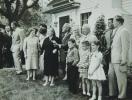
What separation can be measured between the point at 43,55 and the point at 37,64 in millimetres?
792

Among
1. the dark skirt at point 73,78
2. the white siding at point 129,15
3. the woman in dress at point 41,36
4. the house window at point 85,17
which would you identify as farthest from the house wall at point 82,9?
the dark skirt at point 73,78

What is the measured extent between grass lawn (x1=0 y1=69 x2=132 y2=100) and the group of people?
1.09ft

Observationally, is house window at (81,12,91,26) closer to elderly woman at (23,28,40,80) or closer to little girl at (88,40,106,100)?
elderly woman at (23,28,40,80)

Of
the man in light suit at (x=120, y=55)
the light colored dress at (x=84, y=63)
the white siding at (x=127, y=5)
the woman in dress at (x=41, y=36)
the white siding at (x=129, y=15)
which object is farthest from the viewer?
the white siding at (x=127, y=5)

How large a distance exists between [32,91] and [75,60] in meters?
1.90

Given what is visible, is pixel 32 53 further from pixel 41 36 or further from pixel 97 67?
pixel 97 67

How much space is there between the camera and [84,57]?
12.4 metres

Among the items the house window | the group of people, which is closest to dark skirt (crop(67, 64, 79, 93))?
the group of people

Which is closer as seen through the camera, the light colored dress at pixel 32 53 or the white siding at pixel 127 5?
the light colored dress at pixel 32 53

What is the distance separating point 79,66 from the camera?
41.0 feet

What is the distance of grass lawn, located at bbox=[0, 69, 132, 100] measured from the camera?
12.6 metres

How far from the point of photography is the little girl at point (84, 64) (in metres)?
12.3

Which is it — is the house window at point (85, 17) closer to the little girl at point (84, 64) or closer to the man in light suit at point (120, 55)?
the little girl at point (84, 64)

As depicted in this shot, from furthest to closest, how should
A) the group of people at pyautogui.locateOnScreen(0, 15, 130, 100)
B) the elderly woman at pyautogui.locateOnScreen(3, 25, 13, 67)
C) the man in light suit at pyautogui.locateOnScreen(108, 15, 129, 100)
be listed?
the elderly woman at pyautogui.locateOnScreen(3, 25, 13, 67)
the group of people at pyautogui.locateOnScreen(0, 15, 130, 100)
the man in light suit at pyautogui.locateOnScreen(108, 15, 129, 100)
